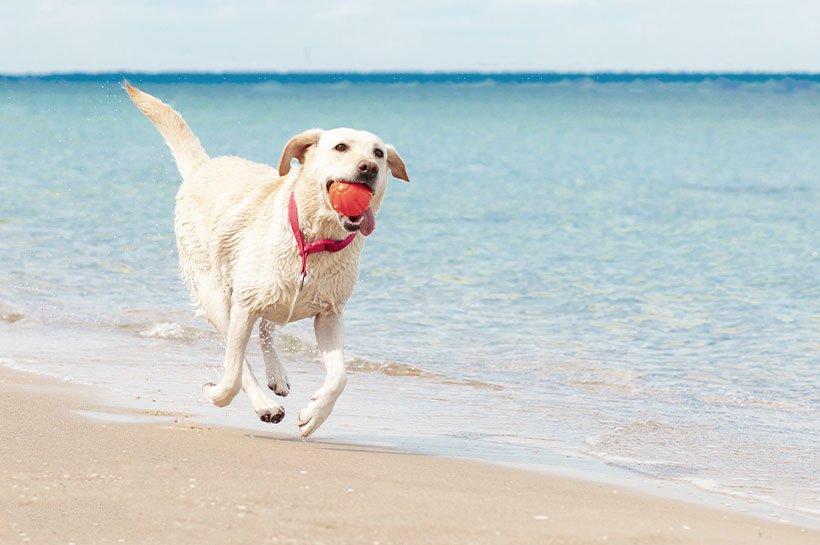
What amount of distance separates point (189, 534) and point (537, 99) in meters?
102

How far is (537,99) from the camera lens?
4129 inches

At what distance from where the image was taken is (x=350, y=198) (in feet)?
19.7

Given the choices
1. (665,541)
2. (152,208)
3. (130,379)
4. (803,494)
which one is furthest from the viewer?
(152,208)

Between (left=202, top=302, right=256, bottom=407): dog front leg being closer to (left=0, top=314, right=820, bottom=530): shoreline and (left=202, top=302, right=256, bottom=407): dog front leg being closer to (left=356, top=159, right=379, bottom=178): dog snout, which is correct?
(left=0, top=314, right=820, bottom=530): shoreline

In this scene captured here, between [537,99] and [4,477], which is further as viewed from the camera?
[537,99]

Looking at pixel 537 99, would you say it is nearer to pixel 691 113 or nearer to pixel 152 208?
pixel 691 113

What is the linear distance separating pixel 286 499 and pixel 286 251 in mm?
1765

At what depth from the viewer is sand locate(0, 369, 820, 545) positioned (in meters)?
4.57

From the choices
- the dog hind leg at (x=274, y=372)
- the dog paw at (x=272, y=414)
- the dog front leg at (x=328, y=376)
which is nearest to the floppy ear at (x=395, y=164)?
the dog front leg at (x=328, y=376)

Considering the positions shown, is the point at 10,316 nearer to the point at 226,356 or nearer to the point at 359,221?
the point at 226,356

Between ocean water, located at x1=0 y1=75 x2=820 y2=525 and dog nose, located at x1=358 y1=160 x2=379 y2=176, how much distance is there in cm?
160

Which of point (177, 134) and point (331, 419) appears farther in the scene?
point (177, 134)

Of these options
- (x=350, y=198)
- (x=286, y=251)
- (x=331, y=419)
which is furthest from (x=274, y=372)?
(x=350, y=198)

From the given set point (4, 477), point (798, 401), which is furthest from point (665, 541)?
point (798, 401)
